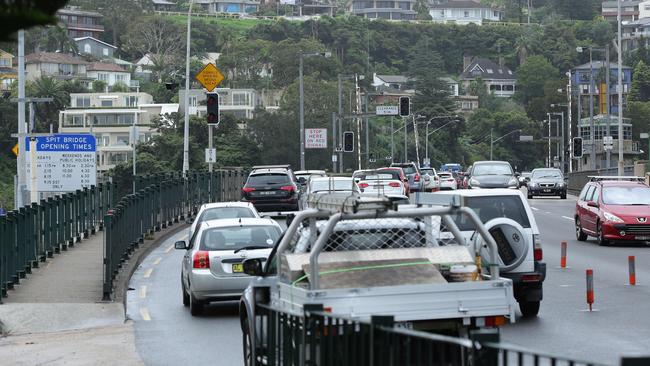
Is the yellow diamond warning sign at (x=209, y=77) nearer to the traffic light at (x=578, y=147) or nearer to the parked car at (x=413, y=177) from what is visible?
the parked car at (x=413, y=177)

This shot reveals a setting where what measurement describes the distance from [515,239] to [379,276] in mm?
6473

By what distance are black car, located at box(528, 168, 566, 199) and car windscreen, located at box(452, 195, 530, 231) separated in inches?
1765

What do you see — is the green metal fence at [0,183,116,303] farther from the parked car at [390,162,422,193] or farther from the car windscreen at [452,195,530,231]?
the parked car at [390,162,422,193]

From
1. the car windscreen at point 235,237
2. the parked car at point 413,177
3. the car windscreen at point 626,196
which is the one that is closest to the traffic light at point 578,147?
the parked car at point 413,177

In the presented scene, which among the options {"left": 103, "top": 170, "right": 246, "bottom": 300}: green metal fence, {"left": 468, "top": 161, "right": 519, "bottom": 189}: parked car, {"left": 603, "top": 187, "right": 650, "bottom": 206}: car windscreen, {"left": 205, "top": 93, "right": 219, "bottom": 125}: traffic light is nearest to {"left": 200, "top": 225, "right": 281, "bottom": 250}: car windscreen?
{"left": 103, "top": 170, "right": 246, "bottom": 300}: green metal fence

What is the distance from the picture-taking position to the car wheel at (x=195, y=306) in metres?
19.3

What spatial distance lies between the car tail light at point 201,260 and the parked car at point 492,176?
93.0ft

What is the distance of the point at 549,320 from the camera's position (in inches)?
692

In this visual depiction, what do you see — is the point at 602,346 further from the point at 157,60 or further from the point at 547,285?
the point at 157,60

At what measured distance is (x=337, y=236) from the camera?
12.5m

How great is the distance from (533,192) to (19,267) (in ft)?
145

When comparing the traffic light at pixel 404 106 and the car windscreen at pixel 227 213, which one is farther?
the traffic light at pixel 404 106

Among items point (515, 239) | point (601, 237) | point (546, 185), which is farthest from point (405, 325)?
point (546, 185)

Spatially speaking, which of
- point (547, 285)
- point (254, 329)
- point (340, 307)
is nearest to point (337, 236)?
point (254, 329)
